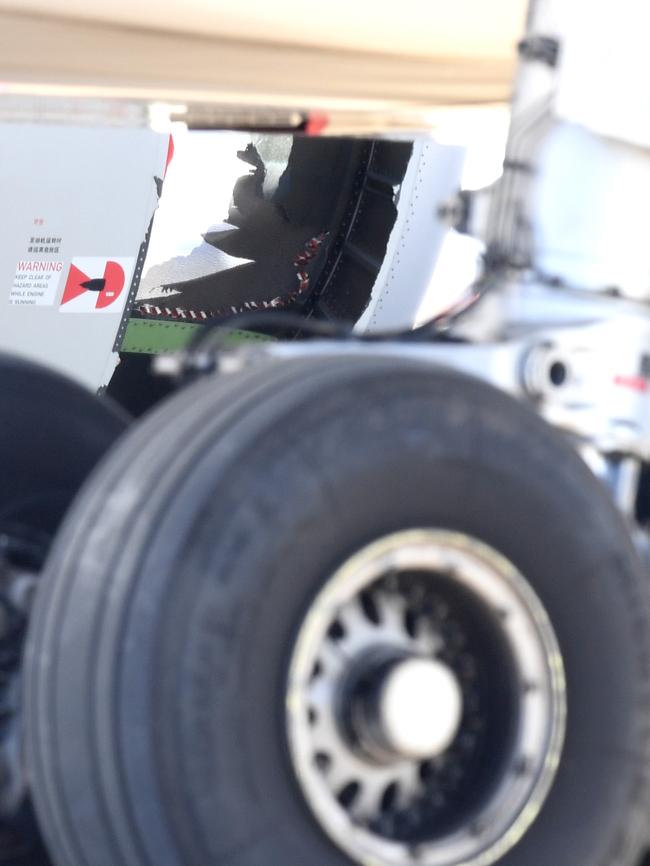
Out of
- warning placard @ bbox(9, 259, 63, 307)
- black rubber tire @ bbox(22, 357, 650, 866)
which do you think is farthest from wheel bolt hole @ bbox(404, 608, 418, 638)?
warning placard @ bbox(9, 259, 63, 307)

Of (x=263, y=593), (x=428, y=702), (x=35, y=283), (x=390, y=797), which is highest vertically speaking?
(x=35, y=283)

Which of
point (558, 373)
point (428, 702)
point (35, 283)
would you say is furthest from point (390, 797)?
point (35, 283)

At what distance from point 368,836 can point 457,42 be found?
2597mm

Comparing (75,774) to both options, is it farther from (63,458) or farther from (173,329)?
(173,329)

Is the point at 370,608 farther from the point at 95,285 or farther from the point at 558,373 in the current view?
the point at 95,285

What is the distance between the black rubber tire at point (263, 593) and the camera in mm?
1680

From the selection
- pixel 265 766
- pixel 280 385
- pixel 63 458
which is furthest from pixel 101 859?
pixel 63 458

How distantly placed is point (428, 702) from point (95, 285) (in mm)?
4988

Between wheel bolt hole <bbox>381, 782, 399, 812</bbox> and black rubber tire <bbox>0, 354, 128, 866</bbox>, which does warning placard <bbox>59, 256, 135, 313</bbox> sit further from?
wheel bolt hole <bbox>381, 782, 399, 812</bbox>

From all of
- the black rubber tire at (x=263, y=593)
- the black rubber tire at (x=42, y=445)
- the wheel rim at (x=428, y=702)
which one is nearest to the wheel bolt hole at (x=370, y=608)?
the wheel rim at (x=428, y=702)

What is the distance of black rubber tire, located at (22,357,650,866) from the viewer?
5.51 feet

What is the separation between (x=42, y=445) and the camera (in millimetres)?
2703

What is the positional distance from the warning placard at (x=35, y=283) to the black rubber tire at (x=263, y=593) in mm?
4586

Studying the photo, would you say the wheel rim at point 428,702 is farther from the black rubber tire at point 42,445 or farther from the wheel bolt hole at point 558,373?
the black rubber tire at point 42,445
